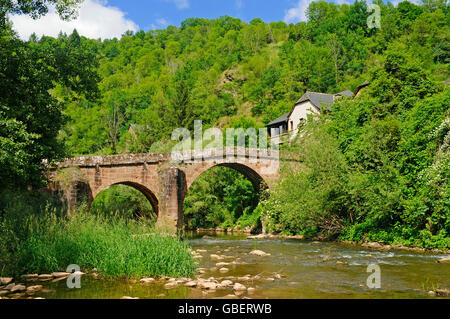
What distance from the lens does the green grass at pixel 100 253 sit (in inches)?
366

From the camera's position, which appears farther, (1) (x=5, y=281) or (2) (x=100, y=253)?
(2) (x=100, y=253)

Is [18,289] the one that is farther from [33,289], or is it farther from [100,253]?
[100,253]

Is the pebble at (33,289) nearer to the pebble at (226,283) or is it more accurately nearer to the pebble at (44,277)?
the pebble at (44,277)

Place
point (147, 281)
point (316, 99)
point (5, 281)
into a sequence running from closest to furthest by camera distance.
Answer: point (5, 281)
point (147, 281)
point (316, 99)

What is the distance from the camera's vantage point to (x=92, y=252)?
10055mm

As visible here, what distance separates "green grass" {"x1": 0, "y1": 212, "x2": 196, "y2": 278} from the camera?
9.30 meters

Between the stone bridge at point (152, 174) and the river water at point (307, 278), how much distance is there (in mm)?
7150

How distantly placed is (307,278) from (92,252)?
557 cm

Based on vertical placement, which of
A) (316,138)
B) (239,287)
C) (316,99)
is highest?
(316,99)

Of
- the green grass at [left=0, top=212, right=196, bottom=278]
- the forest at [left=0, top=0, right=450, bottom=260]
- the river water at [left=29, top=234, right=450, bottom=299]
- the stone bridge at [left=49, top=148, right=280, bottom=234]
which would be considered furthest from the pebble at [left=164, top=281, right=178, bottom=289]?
the stone bridge at [left=49, top=148, right=280, bottom=234]

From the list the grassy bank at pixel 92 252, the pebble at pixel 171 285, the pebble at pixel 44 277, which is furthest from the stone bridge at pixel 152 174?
the pebble at pixel 171 285

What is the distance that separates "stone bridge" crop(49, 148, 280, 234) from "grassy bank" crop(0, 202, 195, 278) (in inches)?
384

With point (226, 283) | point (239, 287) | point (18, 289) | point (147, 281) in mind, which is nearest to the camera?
point (18, 289)

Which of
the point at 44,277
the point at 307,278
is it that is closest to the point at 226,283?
the point at 307,278
